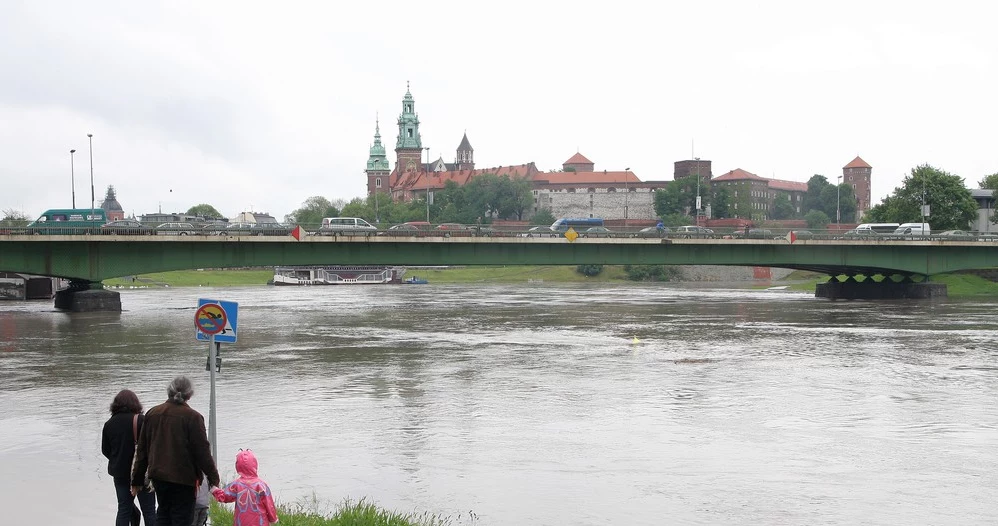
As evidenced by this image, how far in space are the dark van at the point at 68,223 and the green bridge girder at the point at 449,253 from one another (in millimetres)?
684

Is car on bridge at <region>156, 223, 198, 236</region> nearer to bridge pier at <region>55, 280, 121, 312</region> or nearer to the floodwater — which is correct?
bridge pier at <region>55, 280, 121, 312</region>

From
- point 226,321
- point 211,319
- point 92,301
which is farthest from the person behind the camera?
point 92,301

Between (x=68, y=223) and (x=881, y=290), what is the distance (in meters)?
57.7

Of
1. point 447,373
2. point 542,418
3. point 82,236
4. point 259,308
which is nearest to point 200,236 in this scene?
point 82,236

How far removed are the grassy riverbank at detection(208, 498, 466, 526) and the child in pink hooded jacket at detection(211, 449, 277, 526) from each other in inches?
85.4

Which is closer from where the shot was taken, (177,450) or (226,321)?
(177,450)

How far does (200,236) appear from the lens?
61.0m

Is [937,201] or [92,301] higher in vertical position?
[937,201]

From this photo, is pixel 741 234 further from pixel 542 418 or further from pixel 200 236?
pixel 542 418

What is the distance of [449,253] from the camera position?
220ft

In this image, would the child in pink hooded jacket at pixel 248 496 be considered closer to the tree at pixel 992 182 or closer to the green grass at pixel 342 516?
the green grass at pixel 342 516

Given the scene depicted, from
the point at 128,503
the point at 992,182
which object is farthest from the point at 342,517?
the point at 992,182

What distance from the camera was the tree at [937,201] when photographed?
112375 mm

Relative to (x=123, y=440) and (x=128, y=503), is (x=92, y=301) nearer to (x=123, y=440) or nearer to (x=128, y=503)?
(x=128, y=503)
